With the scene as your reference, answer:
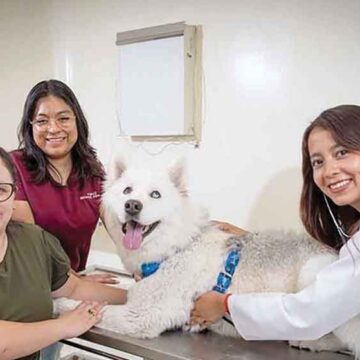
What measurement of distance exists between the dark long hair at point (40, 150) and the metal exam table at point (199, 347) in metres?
0.66

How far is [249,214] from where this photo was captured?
2.51m

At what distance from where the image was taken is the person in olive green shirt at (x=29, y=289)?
1053 mm

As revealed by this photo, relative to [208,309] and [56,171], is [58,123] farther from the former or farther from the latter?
[208,309]

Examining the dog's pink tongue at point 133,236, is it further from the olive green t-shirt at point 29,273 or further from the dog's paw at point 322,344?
the dog's paw at point 322,344

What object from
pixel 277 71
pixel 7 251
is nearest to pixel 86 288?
pixel 7 251

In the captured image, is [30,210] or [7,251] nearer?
[7,251]

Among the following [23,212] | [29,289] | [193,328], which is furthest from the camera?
[23,212]

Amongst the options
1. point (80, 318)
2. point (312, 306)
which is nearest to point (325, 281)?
point (312, 306)

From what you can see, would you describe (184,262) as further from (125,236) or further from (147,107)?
(147,107)

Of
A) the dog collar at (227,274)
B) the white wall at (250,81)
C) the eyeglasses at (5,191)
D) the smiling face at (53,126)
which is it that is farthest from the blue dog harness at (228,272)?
the white wall at (250,81)

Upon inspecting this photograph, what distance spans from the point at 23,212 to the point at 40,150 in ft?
0.83

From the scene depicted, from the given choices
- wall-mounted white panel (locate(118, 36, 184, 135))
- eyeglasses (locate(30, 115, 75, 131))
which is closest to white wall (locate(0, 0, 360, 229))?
wall-mounted white panel (locate(118, 36, 184, 135))

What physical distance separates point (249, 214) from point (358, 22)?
3.68 feet

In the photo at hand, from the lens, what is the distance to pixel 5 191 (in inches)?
43.7
